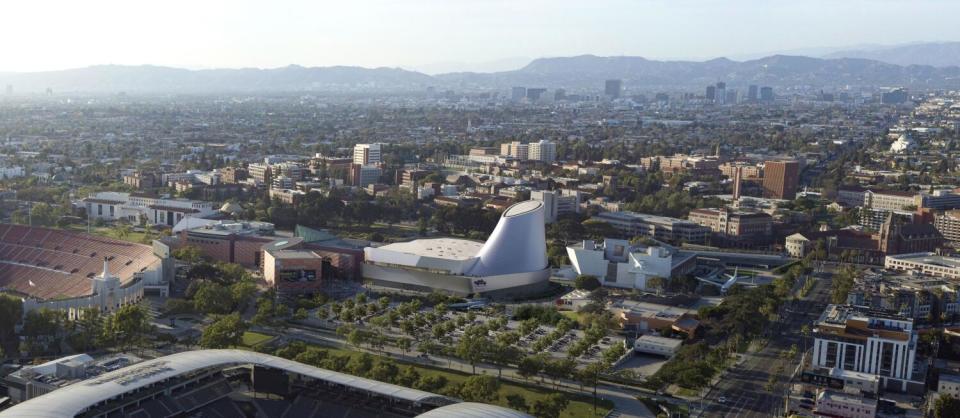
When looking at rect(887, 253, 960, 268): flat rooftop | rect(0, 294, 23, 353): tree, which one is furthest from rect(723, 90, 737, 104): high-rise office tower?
rect(0, 294, 23, 353): tree

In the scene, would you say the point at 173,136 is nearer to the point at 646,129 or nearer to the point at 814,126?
the point at 646,129

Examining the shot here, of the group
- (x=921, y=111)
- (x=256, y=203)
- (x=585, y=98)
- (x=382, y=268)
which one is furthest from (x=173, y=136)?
(x=585, y=98)

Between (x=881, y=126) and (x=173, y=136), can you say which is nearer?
(x=173, y=136)

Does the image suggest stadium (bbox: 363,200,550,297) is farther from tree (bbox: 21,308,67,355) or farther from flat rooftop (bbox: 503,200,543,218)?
tree (bbox: 21,308,67,355)

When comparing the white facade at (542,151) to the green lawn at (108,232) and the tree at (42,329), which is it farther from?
the tree at (42,329)

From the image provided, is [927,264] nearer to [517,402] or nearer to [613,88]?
[517,402]

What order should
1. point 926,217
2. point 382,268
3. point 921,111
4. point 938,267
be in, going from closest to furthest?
point 382,268, point 938,267, point 926,217, point 921,111

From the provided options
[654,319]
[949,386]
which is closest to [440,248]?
[654,319]
